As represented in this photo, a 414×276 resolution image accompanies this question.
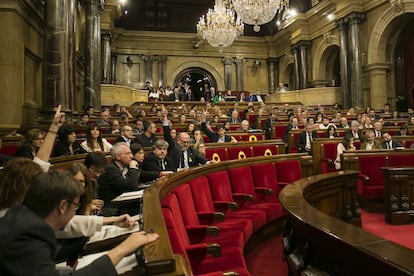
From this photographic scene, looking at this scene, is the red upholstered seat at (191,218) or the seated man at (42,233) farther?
the red upholstered seat at (191,218)

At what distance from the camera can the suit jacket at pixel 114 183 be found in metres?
2.75

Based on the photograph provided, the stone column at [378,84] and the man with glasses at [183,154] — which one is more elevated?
the stone column at [378,84]

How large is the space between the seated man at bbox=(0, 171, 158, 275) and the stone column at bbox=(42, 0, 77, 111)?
19.2 ft

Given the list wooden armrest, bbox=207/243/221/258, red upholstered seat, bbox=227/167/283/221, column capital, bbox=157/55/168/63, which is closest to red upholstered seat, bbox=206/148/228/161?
red upholstered seat, bbox=227/167/283/221

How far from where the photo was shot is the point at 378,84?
13.5 m

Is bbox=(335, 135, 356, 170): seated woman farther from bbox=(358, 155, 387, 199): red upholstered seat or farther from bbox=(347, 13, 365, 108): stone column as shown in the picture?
bbox=(347, 13, 365, 108): stone column

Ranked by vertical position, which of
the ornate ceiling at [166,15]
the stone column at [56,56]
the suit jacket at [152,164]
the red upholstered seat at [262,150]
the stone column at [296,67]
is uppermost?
the ornate ceiling at [166,15]

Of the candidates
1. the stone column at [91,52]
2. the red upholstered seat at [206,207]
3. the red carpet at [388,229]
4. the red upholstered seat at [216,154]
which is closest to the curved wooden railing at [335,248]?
the red upholstered seat at [206,207]

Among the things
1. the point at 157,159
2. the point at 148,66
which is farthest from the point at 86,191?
the point at 148,66

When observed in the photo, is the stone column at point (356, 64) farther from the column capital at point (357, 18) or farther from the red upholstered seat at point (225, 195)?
the red upholstered seat at point (225, 195)

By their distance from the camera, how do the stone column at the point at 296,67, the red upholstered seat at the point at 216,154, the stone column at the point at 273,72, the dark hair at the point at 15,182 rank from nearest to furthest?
the dark hair at the point at 15,182, the red upholstered seat at the point at 216,154, the stone column at the point at 296,67, the stone column at the point at 273,72

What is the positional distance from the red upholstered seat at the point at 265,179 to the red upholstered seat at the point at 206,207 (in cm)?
95

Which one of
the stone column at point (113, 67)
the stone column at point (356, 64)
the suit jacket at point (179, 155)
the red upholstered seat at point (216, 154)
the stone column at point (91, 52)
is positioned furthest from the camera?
the stone column at point (113, 67)

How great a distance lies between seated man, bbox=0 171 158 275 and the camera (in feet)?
3.19
